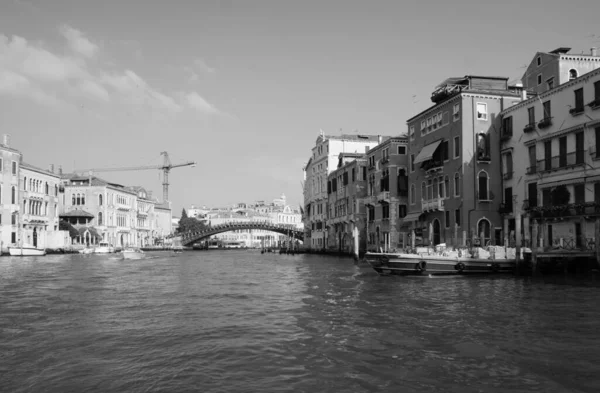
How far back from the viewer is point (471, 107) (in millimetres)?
26641

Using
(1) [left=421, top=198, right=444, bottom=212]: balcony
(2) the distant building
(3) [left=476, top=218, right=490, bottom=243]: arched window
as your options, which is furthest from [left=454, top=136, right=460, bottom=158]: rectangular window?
(2) the distant building

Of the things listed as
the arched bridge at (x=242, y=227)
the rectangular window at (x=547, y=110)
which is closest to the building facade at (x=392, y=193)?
the rectangular window at (x=547, y=110)

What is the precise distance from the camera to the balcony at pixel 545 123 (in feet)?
76.8

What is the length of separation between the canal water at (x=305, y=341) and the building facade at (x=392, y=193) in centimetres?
1928

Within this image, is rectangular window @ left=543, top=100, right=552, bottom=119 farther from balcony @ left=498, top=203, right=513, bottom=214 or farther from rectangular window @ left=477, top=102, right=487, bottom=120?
balcony @ left=498, top=203, right=513, bottom=214

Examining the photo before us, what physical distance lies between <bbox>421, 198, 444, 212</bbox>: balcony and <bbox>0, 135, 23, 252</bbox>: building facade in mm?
32436

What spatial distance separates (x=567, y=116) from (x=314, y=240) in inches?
1512

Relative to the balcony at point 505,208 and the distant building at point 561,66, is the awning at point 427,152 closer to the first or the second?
the balcony at point 505,208

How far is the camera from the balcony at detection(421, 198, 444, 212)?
28550mm

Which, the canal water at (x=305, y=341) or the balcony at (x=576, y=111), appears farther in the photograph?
the balcony at (x=576, y=111)

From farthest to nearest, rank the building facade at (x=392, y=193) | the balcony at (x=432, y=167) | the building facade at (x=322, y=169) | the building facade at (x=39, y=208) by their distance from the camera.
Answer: the building facade at (x=322, y=169), the building facade at (x=39, y=208), the building facade at (x=392, y=193), the balcony at (x=432, y=167)

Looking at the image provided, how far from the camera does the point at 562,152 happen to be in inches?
901

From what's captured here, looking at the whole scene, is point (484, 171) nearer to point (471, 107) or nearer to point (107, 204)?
point (471, 107)

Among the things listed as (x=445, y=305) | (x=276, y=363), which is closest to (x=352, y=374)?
(x=276, y=363)
